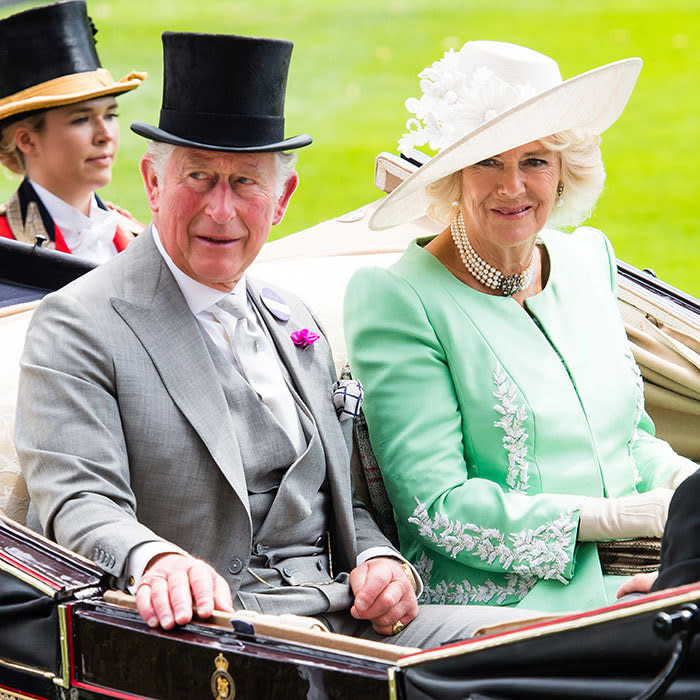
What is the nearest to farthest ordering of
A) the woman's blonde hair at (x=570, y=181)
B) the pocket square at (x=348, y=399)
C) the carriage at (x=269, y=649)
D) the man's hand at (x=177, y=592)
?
the carriage at (x=269, y=649) → the man's hand at (x=177, y=592) → the pocket square at (x=348, y=399) → the woman's blonde hair at (x=570, y=181)

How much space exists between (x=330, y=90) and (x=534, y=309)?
975 centimetres

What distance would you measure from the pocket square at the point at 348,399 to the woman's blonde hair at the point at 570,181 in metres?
0.48

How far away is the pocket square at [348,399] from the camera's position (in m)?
2.48

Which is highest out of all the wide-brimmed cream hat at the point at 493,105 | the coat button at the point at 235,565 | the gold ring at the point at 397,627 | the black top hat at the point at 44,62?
the black top hat at the point at 44,62

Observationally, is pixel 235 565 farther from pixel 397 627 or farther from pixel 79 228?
pixel 79 228

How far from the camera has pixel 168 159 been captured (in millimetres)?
2316

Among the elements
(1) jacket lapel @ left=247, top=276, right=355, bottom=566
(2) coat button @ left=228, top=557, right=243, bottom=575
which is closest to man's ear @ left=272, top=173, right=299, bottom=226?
(1) jacket lapel @ left=247, top=276, right=355, bottom=566

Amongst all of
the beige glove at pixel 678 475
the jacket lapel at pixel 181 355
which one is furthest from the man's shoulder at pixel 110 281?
the beige glove at pixel 678 475

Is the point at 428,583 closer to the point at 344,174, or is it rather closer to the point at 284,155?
the point at 284,155

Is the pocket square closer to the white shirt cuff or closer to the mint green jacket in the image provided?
the mint green jacket

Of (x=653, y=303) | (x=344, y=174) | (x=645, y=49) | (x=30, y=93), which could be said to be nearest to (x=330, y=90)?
(x=344, y=174)

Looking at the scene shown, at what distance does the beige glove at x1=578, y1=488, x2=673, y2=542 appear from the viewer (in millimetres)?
2510

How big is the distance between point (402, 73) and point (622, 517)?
34.4 feet

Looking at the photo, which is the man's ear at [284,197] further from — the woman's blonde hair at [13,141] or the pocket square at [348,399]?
the woman's blonde hair at [13,141]
